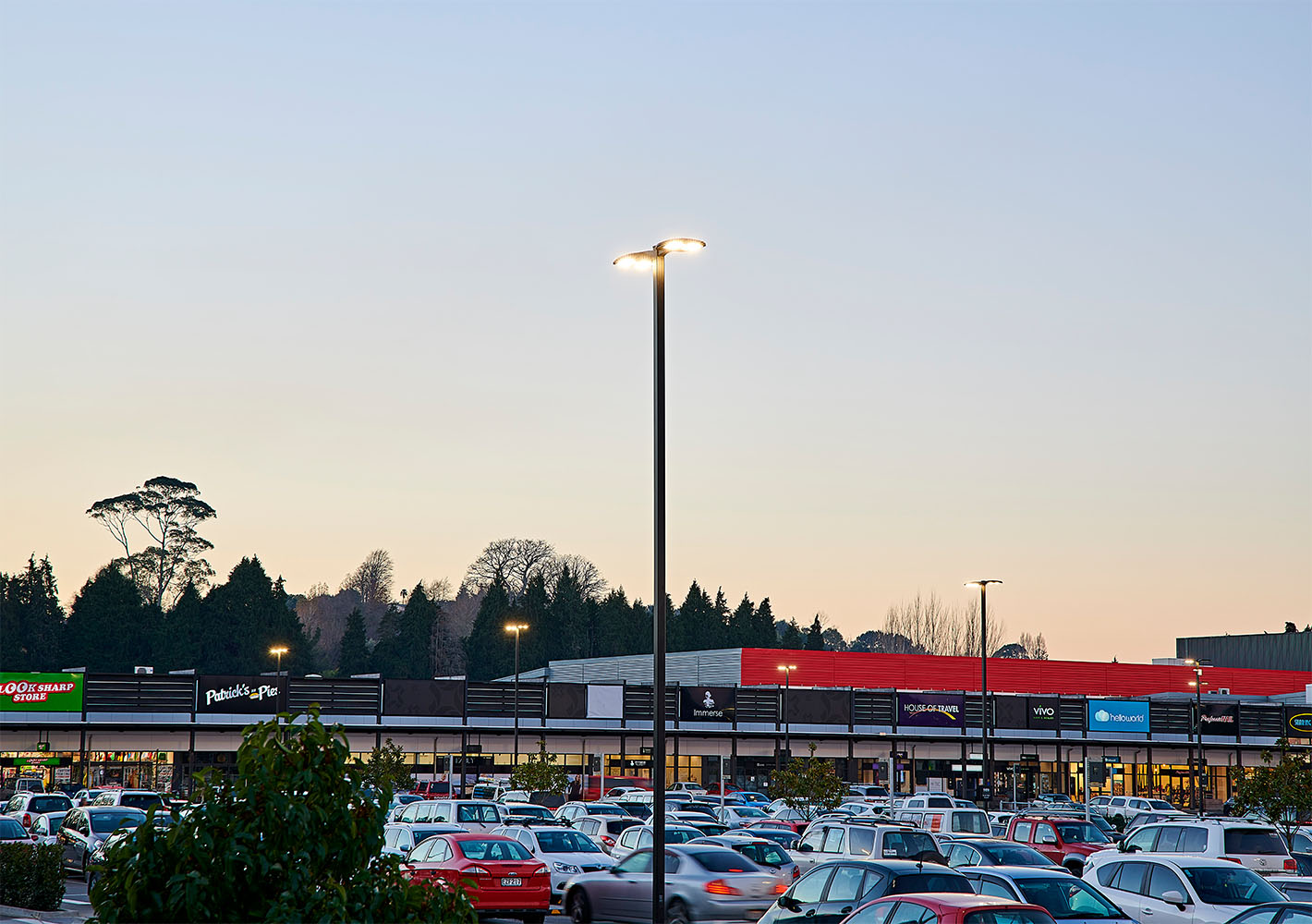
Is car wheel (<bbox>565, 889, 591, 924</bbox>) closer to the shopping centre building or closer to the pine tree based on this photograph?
the shopping centre building

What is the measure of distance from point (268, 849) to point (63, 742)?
203 ft

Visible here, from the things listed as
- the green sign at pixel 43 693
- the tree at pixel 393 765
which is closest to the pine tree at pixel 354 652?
the tree at pixel 393 765

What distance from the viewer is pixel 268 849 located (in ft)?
24.9

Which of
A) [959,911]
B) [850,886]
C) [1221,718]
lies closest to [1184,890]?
[850,886]

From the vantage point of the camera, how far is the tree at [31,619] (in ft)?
386

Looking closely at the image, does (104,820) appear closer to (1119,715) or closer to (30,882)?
(30,882)

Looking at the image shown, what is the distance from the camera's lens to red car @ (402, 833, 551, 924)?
81.1 ft

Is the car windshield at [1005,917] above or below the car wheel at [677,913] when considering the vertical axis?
above

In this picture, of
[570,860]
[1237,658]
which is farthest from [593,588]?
[570,860]

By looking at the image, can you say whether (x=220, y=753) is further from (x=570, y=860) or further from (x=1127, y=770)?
(x=1127, y=770)

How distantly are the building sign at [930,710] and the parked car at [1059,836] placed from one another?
39164mm

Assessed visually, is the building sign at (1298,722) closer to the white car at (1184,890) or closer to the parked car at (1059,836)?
the parked car at (1059,836)

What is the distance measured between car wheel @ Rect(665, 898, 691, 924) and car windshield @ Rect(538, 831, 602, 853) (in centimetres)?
694

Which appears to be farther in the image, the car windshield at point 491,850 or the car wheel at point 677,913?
the car windshield at point 491,850
